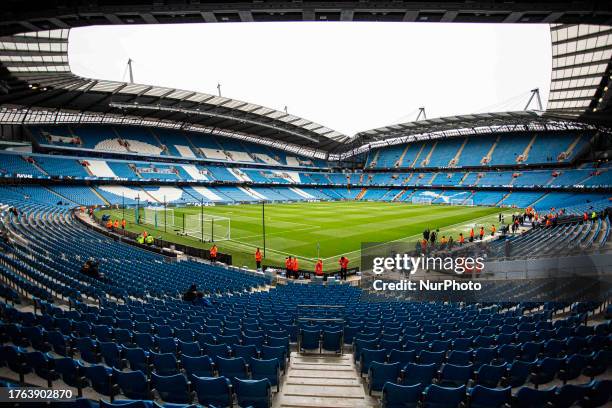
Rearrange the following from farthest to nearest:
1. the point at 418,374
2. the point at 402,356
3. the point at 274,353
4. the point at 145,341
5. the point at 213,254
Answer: the point at 213,254 < the point at 145,341 < the point at 274,353 < the point at 402,356 < the point at 418,374

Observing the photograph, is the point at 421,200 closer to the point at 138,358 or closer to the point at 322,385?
the point at 322,385

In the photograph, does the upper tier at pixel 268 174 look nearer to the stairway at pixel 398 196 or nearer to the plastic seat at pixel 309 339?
the stairway at pixel 398 196

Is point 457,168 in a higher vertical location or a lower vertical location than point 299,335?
higher

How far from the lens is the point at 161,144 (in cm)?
7262

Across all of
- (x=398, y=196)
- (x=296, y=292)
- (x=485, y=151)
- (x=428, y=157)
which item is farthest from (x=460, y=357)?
(x=428, y=157)

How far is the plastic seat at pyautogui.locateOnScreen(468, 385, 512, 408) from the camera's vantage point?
462 centimetres

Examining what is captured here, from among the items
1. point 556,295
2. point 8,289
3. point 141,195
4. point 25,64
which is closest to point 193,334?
point 8,289

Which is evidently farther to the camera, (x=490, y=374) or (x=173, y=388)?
(x=490, y=374)

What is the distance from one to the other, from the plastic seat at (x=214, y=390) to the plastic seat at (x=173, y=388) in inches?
6.2

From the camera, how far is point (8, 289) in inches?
397

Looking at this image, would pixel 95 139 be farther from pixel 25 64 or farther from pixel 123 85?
pixel 25 64

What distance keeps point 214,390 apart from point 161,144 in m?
75.8

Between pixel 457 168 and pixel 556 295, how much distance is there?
74204mm

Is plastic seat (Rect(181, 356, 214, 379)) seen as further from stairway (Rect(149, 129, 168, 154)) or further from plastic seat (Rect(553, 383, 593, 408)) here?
stairway (Rect(149, 129, 168, 154))
